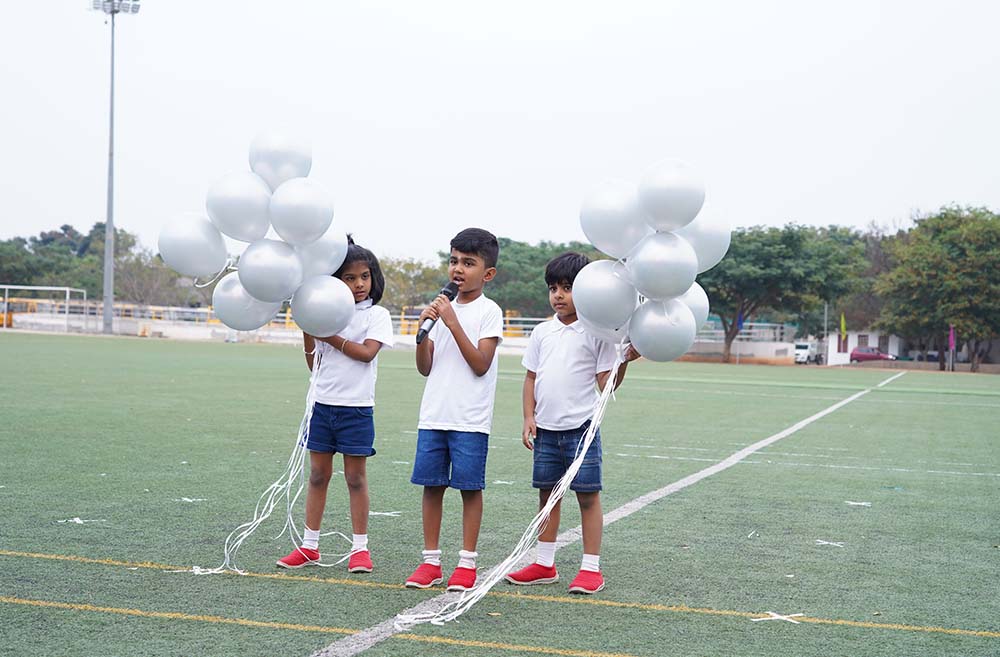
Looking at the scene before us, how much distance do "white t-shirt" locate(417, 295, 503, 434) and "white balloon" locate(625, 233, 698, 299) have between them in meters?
0.71

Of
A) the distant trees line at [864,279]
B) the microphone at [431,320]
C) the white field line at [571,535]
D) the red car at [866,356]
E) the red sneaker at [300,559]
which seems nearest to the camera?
the white field line at [571,535]

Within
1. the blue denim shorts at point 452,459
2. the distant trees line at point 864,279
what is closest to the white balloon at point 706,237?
the blue denim shorts at point 452,459

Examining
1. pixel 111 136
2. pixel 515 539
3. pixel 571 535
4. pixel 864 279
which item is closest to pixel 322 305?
pixel 515 539

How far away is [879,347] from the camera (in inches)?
2586

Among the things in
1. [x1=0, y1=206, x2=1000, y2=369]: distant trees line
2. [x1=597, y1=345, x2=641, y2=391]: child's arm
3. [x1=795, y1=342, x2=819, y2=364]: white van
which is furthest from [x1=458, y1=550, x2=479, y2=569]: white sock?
[x1=795, y1=342, x2=819, y2=364]: white van

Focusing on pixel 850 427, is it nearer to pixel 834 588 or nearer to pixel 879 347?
pixel 834 588

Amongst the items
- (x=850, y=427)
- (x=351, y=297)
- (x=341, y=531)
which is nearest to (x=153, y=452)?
(x=341, y=531)

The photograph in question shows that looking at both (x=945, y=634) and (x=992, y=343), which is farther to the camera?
(x=992, y=343)

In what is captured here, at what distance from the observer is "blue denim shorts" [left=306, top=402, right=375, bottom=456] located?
5.00 metres

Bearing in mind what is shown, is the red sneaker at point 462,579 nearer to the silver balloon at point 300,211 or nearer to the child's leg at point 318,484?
the child's leg at point 318,484

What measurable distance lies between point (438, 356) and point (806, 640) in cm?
190

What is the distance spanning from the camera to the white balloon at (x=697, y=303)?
4.58 m

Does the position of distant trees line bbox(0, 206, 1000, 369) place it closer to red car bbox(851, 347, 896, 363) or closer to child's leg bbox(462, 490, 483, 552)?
red car bbox(851, 347, 896, 363)

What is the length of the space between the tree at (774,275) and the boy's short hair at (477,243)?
3867cm
